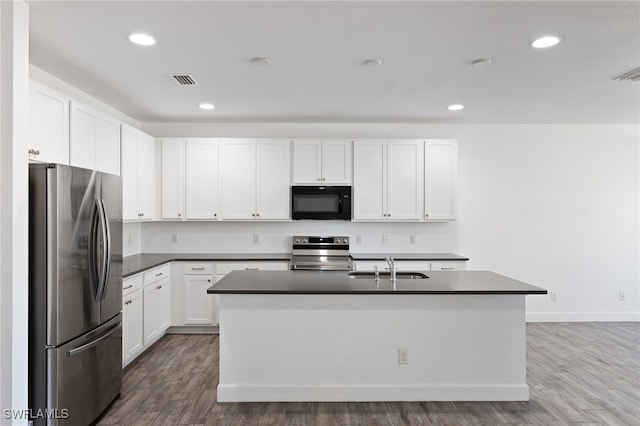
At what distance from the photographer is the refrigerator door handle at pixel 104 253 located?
2584 mm

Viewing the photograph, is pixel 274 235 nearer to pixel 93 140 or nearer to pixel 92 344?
pixel 93 140

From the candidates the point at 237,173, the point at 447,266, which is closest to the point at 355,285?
the point at 447,266

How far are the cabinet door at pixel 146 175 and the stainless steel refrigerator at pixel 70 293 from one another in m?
1.74

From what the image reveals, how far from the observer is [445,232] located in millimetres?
5195

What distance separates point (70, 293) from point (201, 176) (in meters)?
2.72

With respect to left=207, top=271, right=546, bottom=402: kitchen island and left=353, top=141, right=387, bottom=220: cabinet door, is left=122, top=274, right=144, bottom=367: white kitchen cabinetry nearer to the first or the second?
left=207, top=271, right=546, bottom=402: kitchen island

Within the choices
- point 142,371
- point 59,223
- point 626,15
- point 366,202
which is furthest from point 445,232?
point 59,223

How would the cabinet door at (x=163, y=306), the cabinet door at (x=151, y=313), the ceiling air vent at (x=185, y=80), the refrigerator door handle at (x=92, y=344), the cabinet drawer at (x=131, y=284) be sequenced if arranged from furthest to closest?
the cabinet door at (x=163, y=306) → the cabinet door at (x=151, y=313) → the cabinet drawer at (x=131, y=284) → the ceiling air vent at (x=185, y=80) → the refrigerator door handle at (x=92, y=344)

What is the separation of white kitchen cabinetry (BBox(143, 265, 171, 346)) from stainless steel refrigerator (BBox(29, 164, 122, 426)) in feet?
3.82

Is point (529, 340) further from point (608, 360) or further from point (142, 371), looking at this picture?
point (142, 371)

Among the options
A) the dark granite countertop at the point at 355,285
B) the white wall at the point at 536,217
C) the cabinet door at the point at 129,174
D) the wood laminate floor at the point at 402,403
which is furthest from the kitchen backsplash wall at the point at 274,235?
the dark granite countertop at the point at 355,285

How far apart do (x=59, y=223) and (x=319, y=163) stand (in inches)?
122

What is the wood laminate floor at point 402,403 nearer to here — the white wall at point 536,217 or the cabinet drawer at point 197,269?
the cabinet drawer at point 197,269

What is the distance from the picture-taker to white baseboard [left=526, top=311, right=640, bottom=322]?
5164 mm
